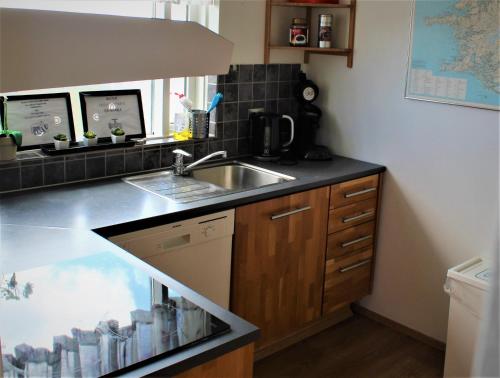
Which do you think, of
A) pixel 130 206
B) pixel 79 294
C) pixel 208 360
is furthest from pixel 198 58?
pixel 130 206

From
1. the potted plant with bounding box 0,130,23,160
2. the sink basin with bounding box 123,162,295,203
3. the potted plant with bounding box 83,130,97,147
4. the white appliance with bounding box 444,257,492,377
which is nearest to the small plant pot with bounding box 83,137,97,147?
the potted plant with bounding box 83,130,97,147

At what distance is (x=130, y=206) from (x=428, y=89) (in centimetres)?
160

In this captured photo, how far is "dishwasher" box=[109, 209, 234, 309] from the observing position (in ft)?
8.17

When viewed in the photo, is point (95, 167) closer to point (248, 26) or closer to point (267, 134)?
point (267, 134)

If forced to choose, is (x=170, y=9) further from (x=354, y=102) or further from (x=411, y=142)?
(x=411, y=142)

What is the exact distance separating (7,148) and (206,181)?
3.30ft

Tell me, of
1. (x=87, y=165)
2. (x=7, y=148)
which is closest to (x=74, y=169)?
(x=87, y=165)

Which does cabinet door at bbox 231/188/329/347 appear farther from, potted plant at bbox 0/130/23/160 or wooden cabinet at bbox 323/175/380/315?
potted plant at bbox 0/130/23/160

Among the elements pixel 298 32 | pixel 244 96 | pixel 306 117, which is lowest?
pixel 306 117

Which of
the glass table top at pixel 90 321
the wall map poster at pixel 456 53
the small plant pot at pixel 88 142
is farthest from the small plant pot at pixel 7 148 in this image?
the wall map poster at pixel 456 53

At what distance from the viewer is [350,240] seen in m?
3.38

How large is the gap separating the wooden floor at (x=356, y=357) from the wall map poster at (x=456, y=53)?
129cm

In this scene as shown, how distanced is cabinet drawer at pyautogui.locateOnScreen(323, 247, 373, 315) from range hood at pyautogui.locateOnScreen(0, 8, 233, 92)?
236 cm

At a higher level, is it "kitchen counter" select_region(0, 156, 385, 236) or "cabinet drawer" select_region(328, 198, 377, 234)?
"kitchen counter" select_region(0, 156, 385, 236)
